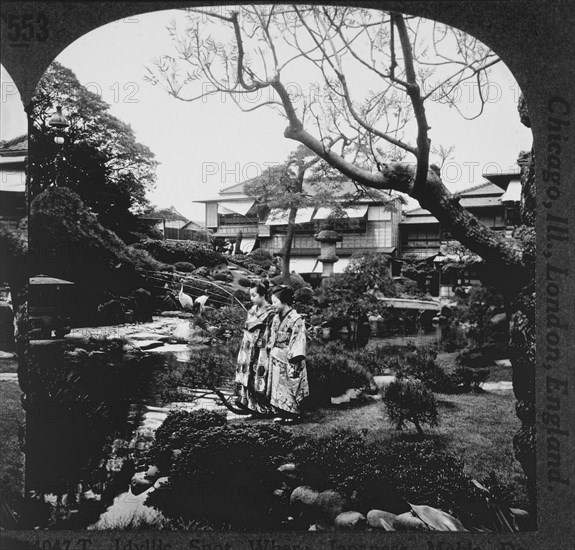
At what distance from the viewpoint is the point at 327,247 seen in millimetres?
3727

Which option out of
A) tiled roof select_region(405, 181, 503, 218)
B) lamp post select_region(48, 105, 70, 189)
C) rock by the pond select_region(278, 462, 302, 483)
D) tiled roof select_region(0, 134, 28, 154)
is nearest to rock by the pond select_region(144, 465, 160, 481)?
rock by the pond select_region(278, 462, 302, 483)

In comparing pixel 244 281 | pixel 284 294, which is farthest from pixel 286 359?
pixel 244 281

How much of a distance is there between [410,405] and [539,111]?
2079 millimetres

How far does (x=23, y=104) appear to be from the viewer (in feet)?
10.8

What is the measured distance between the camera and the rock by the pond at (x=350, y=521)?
3.16 m

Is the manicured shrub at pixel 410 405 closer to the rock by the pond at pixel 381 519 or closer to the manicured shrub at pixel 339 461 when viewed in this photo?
the manicured shrub at pixel 339 461

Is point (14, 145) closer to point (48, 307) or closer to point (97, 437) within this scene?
point (48, 307)

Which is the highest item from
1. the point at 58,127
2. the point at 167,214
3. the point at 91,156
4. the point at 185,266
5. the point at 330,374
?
the point at 58,127

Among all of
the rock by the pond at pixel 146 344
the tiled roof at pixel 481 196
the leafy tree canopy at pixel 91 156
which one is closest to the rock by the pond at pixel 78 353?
the rock by the pond at pixel 146 344

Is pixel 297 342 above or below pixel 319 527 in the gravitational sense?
above

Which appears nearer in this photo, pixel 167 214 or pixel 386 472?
pixel 386 472

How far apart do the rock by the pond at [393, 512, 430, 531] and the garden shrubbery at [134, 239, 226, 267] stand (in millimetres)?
2166

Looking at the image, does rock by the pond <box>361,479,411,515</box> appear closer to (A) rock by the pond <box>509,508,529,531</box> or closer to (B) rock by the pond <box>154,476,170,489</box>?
(A) rock by the pond <box>509,508,529,531</box>

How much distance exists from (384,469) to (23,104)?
334cm
